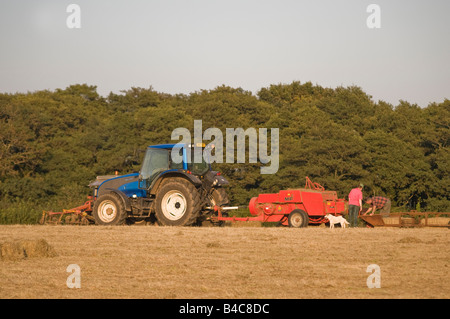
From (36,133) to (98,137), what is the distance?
5557 mm

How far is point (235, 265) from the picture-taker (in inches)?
396

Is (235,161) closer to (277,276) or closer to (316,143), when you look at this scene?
(316,143)

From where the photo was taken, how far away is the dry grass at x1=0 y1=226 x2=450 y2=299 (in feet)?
25.8

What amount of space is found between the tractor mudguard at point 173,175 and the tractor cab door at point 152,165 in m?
0.21

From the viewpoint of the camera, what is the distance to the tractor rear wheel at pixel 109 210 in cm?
1891

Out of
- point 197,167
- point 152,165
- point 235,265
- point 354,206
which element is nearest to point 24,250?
point 235,265

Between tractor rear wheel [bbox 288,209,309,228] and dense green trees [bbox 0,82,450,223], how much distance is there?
19.7 m

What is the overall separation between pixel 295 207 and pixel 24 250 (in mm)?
9348

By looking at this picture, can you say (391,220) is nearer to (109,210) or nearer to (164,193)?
(164,193)

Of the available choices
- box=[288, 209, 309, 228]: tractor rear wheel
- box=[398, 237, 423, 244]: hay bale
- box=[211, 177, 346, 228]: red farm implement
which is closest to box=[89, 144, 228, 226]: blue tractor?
box=[211, 177, 346, 228]: red farm implement

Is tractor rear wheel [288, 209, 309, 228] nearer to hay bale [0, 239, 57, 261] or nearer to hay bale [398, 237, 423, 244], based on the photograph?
hay bale [398, 237, 423, 244]

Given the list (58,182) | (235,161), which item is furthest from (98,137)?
(235,161)

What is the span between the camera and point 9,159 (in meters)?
46.5

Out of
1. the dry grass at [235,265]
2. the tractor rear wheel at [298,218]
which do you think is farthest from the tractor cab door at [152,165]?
the tractor rear wheel at [298,218]
